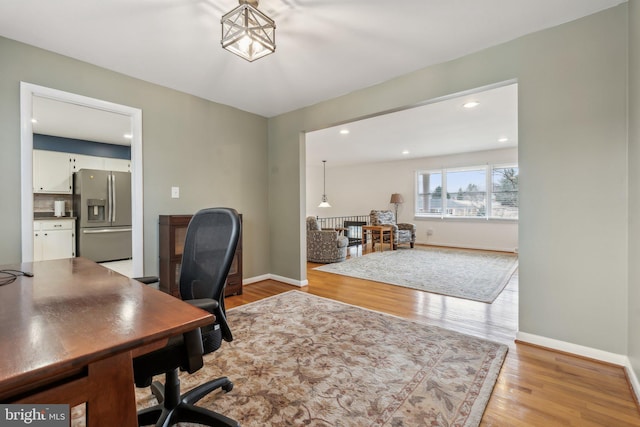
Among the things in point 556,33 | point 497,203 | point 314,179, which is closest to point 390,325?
point 556,33

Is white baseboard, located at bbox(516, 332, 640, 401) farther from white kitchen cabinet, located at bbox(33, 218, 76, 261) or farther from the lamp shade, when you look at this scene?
white kitchen cabinet, located at bbox(33, 218, 76, 261)

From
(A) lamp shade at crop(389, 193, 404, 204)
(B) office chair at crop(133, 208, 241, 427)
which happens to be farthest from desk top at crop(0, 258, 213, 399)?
(A) lamp shade at crop(389, 193, 404, 204)

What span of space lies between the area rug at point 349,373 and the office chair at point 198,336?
182mm

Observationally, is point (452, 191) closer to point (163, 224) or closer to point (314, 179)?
point (314, 179)

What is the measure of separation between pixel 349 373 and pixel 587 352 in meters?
1.70

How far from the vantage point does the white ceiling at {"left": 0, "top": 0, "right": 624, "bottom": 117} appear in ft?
6.20

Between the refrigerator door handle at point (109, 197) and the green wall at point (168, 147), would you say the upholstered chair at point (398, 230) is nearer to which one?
the green wall at point (168, 147)

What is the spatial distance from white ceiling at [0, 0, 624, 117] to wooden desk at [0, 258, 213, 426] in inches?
75.2

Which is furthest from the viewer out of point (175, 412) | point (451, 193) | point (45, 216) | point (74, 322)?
point (451, 193)

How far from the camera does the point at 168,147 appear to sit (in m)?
3.14

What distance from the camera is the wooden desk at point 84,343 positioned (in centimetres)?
62

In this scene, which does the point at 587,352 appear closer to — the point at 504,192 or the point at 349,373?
the point at 349,373

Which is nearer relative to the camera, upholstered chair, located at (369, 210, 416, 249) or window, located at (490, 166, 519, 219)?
window, located at (490, 166, 519, 219)

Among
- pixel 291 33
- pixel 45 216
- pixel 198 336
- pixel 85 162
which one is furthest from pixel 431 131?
pixel 45 216
